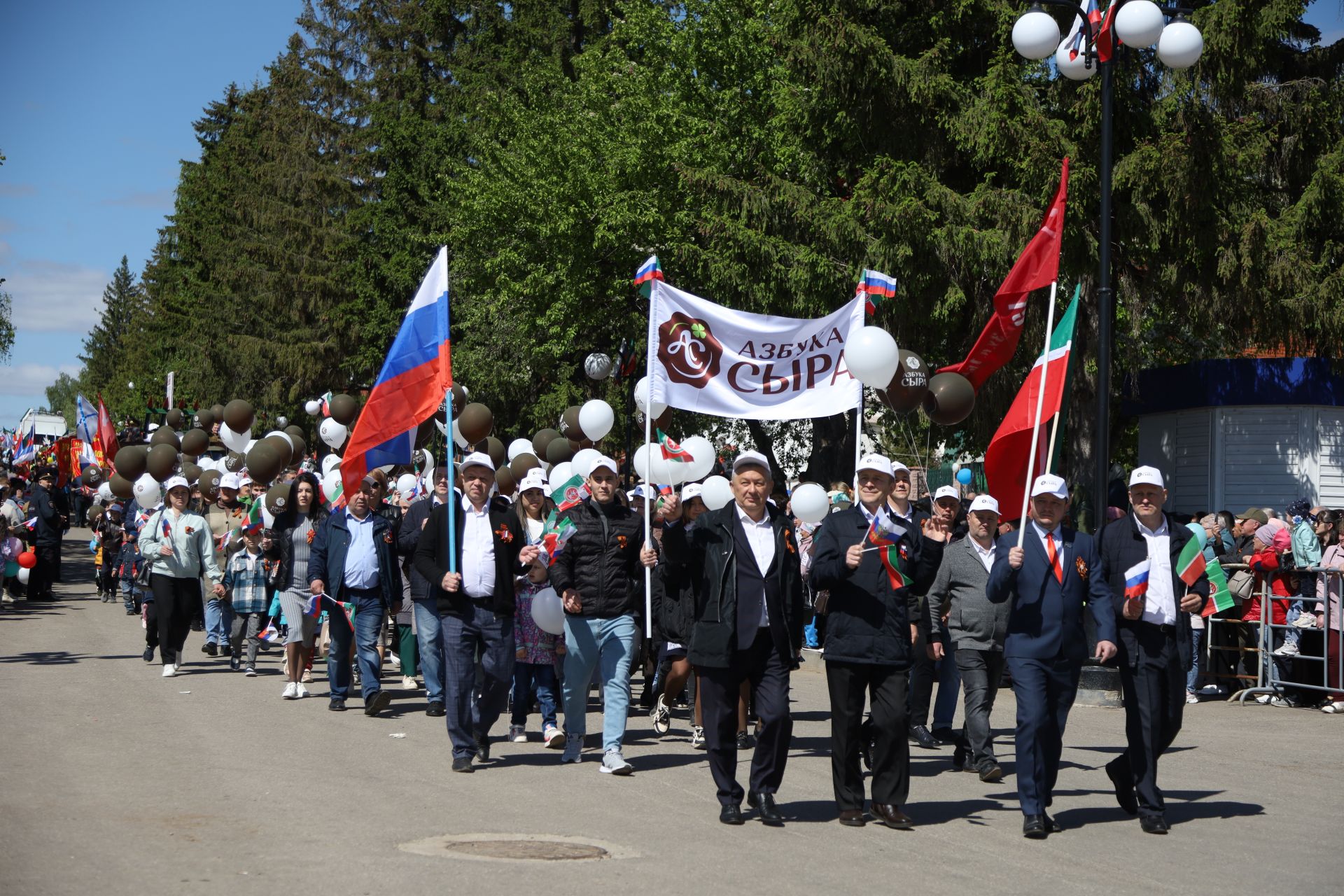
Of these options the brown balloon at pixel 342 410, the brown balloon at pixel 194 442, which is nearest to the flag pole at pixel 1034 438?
the brown balloon at pixel 342 410

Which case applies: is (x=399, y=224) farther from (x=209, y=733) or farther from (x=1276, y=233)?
(x=209, y=733)

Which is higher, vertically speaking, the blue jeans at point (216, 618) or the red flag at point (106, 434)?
the red flag at point (106, 434)

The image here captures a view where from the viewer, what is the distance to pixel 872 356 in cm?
1008

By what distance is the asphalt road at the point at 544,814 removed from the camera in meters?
6.88

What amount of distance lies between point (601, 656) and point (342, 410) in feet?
51.6

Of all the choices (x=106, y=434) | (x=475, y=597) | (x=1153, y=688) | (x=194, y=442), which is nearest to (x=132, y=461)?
(x=194, y=442)

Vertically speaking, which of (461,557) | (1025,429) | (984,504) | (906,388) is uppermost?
(906,388)

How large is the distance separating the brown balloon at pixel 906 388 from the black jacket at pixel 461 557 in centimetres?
472

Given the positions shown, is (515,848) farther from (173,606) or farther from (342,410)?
(342,410)

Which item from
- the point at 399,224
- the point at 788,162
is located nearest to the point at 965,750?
the point at 788,162

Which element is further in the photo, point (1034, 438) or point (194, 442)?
point (194, 442)

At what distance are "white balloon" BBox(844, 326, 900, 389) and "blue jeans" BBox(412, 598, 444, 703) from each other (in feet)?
11.5

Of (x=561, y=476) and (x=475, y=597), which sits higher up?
(x=561, y=476)

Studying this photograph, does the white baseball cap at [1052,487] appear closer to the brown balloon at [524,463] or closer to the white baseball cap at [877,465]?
the white baseball cap at [877,465]
